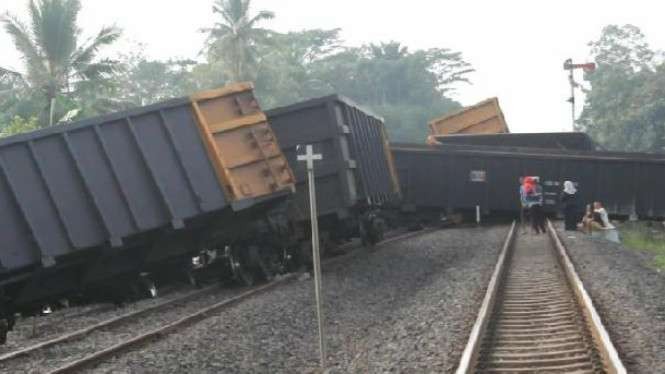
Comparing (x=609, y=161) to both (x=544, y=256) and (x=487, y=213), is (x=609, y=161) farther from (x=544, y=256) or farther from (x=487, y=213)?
(x=544, y=256)

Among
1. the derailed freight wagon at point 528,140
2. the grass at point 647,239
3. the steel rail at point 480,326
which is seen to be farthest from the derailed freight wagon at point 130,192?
A: the derailed freight wagon at point 528,140

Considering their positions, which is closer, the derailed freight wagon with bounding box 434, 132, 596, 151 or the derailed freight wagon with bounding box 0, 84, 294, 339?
the derailed freight wagon with bounding box 0, 84, 294, 339

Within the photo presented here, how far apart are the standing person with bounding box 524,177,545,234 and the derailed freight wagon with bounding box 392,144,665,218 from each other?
5.61m

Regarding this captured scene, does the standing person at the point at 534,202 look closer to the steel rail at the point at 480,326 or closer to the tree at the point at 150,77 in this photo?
the steel rail at the point at 480,326

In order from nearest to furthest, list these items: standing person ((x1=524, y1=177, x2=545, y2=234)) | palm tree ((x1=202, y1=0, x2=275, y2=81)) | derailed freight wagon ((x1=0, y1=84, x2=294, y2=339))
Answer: derailed freight wagon ((x1=0, y1=84, x2=294, y2=339))
standing person ((x1=524, y1=177, x2=545, y2=234))
palm tree ((x1=202, y1=0, x2=275, y2=81))

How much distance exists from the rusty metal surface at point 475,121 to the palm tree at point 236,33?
2035cm

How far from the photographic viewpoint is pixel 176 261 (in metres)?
15.3

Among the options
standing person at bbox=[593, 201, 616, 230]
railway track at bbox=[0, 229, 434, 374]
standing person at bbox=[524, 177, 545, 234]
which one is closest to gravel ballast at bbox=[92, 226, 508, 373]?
railway track at bbox=[0, 229, 434, 374]

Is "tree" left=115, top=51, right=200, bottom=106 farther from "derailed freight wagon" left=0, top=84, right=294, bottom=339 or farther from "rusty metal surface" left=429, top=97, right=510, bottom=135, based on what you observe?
"derailed freight wagon" left=0, top=84, right=294, bottom=339

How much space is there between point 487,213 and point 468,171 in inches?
58.7

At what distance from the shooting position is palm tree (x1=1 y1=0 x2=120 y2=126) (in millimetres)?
32625

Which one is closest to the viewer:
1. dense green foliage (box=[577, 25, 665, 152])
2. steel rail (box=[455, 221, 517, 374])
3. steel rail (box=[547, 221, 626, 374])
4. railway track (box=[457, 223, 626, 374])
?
steel rail (box=[547, 221, 626, 374])

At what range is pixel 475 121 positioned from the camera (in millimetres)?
36781

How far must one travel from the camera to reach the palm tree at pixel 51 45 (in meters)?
32.6
